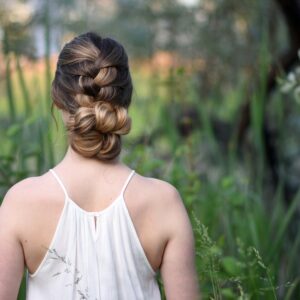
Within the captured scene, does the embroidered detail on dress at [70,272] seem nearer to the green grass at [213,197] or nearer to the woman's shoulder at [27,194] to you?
the woman's shoulder at [27,194]

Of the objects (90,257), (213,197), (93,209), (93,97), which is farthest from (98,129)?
(213,197)

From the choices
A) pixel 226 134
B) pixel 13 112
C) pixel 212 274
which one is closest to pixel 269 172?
pixel 226 134

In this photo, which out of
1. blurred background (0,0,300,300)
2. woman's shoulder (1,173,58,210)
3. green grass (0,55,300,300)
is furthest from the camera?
blurred background (0,0,300,300)

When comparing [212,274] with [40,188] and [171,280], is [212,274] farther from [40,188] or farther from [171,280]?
[40,188]

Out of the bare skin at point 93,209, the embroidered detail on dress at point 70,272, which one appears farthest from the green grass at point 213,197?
the embroidered detail on dress at point 70,272

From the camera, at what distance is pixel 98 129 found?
2.05 metres

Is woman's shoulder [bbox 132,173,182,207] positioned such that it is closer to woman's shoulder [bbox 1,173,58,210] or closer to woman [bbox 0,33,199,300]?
woman [bbox 0,33,199,300]

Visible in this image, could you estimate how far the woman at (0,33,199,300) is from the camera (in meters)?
2.02

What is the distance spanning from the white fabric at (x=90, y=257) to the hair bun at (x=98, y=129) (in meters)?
0.09

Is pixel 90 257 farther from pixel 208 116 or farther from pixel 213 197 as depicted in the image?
pixel 208 116

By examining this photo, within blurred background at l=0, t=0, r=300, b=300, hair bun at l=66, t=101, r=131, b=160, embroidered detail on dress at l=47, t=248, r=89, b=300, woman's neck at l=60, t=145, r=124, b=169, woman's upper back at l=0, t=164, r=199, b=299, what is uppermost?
hair bun at l=66, t=101, r=131, b=160

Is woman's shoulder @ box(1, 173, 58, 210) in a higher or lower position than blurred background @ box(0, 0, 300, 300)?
higher

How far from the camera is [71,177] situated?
205 centimetres

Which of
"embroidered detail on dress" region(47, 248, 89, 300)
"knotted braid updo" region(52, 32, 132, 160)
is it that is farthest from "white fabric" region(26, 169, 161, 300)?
"knotted braid updo" region(52, 32, 132, 160)
